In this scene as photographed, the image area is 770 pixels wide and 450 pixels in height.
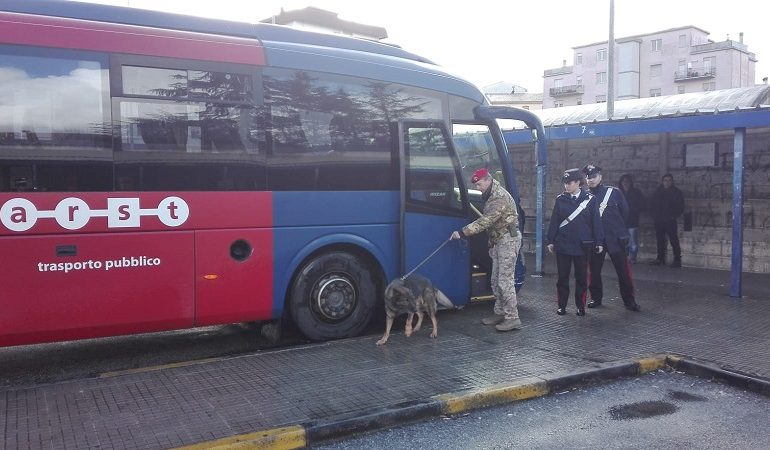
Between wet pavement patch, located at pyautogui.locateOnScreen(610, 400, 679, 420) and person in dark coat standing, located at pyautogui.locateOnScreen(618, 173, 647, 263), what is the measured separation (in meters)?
7.43

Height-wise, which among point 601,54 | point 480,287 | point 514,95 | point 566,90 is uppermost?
point 601,54

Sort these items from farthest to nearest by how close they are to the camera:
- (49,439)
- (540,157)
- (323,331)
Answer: (540,157) → (323,331) → (49,439)

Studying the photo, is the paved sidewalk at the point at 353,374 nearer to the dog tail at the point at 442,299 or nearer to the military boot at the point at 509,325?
the military boot at the point at 509,325

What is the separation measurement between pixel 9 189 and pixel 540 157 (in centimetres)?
716

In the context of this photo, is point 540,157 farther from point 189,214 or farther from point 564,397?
point 189,214

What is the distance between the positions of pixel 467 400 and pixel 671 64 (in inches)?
2672

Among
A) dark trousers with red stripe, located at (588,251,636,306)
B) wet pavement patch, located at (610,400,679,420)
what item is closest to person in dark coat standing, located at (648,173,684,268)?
dark trousers with red stripe, located at (588,251,636,306)

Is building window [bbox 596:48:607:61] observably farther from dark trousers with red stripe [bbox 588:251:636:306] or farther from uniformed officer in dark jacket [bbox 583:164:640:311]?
dark trousers with red stripe [bbox 588:251:636:306]

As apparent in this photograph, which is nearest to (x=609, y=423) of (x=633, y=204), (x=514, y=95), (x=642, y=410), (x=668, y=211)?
(x=642, y=410)

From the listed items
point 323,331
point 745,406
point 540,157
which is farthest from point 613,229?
point 323,331

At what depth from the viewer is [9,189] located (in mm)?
5184

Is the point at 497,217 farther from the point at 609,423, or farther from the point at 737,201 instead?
the point at 737,201

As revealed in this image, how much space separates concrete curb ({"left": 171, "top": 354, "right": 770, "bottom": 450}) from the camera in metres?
4.31

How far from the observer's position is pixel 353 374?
5.67 metres
